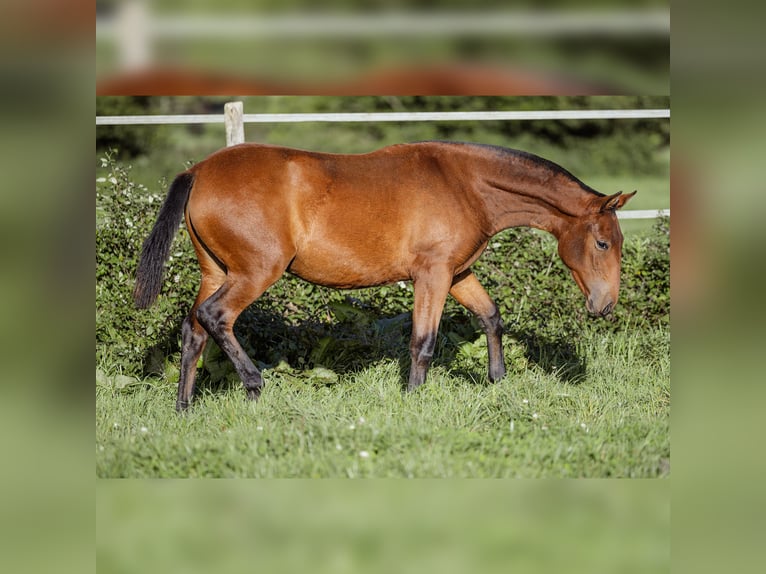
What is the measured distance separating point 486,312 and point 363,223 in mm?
1145

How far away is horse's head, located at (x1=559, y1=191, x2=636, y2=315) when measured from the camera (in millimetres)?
4844

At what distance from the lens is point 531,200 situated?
498cm

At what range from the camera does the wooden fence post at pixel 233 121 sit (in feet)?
20.6
